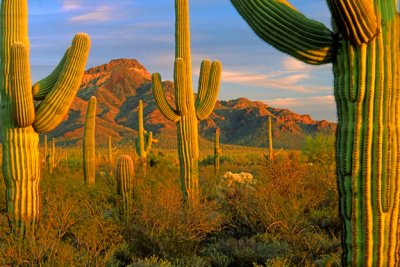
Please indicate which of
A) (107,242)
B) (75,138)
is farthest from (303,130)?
(107,242)

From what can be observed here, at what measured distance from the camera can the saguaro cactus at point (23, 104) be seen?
30.3ft

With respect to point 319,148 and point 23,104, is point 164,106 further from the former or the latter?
point 319,148

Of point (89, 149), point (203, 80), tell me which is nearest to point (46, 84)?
point (203, 80)

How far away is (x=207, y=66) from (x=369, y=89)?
28.9 feet

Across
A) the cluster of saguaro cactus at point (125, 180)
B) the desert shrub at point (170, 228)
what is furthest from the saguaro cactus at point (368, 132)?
the cluster of saguaro cactus at point (125, 180)

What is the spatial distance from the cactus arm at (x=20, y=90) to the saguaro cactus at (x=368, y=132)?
6.02 meters

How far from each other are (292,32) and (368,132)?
140 cm

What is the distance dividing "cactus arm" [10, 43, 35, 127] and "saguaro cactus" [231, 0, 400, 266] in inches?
237

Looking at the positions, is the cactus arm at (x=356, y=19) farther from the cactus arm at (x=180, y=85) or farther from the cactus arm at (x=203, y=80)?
the cactus arm at (x=203, y=80)

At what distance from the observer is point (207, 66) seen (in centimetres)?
1369

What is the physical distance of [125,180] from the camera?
12.1 metres

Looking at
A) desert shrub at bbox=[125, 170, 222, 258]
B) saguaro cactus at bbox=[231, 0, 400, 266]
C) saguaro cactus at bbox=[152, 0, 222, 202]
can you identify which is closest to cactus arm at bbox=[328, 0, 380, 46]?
saguaro cactus at bbox=[231, 0, 400, 266]

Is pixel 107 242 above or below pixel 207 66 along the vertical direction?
below

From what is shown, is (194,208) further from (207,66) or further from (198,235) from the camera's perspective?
(207,66)
